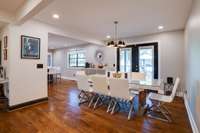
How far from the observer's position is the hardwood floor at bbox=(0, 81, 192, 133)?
2.33 meters

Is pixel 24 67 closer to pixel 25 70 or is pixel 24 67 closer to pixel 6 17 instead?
pixel 25 70

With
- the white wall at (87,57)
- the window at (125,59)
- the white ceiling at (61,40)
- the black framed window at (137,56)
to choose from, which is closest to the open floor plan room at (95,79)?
the black framed window at (137,56)

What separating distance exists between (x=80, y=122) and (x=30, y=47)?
2525 mm

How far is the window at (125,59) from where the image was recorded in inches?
239

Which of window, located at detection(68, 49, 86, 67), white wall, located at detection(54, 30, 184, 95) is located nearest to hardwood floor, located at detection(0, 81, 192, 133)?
white wall, located at detection(54, 30, 184, 95)

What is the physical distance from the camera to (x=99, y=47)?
24.1 feet

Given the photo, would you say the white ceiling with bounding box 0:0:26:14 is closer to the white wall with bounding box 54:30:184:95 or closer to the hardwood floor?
the hardwood floor

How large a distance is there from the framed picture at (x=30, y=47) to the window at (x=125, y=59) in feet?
12.9

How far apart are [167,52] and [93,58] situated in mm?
4170

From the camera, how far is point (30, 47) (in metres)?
3.58

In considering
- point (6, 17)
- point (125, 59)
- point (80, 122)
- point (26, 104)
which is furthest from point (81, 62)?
point (80, 122)

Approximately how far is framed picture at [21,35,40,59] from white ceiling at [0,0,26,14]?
692 mm

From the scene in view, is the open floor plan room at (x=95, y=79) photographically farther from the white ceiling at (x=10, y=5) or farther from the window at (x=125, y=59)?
the window at (x=125, y=59)

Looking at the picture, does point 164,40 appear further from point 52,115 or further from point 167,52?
point 52,115
